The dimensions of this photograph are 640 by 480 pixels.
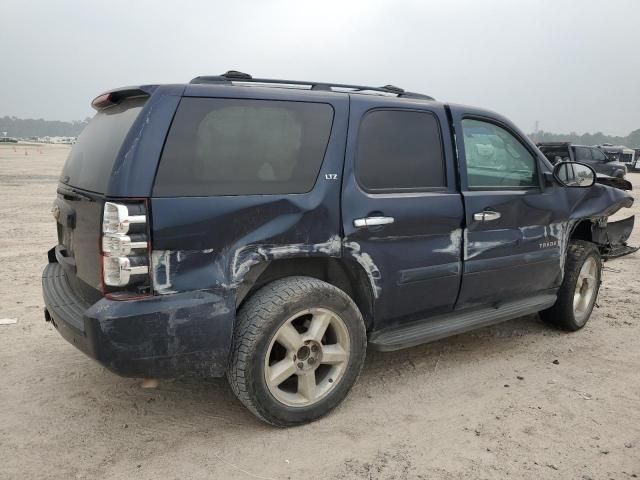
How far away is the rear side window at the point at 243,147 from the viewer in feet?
8.76

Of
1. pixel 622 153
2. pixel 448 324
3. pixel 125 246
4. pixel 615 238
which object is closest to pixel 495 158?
pixel 448 324

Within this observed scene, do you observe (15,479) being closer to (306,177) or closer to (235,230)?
(235,230)

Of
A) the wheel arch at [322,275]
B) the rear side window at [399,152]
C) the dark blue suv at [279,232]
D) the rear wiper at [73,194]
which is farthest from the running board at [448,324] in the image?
the rear wiper at [73,194]

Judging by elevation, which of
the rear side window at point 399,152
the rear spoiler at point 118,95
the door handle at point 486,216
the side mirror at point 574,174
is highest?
the rear spoiler at point 118,95

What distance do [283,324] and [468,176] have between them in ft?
5.60

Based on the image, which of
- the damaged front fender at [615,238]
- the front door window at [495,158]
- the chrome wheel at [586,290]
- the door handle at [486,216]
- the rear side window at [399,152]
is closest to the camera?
the rear side window at [399,152]

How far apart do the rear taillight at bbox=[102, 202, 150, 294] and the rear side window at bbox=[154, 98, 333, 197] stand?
17 cm

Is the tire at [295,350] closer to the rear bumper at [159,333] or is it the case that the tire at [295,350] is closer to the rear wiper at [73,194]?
the rear bumper at [159,333]

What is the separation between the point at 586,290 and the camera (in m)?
4.88

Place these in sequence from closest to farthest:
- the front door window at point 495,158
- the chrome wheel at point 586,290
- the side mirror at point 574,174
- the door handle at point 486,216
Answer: the door handle at point 486,216 → the front door window at point 495,158 → the side mirror at point 574,174 → the chrome wheel at point 586,290

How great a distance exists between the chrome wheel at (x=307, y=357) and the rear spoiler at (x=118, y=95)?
4.60 feet

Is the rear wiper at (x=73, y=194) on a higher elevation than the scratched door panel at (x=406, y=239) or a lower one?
higher

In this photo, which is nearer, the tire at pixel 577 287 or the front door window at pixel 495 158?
the front door window at pixel 495 158

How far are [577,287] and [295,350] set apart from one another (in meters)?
2.97
